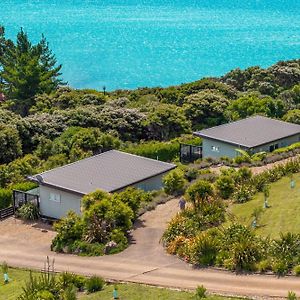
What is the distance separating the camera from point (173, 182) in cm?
4341

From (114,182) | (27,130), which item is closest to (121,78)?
(27,130)

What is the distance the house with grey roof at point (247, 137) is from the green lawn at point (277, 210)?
11.4 metres

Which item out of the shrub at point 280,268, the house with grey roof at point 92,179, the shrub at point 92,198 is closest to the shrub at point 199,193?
the shrub at point 92,198

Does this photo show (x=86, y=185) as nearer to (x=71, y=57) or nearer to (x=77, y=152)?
(x=77, y=152)

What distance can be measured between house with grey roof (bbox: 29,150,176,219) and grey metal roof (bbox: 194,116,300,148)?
973 centimetres

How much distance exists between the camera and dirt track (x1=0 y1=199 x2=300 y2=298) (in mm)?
27328

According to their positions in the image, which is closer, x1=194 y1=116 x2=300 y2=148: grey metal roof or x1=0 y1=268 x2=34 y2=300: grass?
x1=0 y1=268 x2=34 y2=300: grass

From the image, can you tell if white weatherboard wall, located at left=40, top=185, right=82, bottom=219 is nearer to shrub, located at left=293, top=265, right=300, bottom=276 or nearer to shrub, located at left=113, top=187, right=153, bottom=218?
shrub, located at left=113, top=187, right=153, bottom=218

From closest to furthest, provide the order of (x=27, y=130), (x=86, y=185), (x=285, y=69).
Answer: (x=86, y=185), (x=27, y=130), (x=285, y=69)

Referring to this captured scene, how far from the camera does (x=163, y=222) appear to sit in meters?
38.5

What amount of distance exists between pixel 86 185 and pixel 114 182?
5.88 feet

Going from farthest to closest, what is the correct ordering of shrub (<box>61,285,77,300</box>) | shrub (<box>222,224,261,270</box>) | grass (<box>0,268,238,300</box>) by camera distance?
1. shrub (<box>222,224,261,270</box>)
2. grass (<box>0,268,238,300</box>)
3. shrub (<box>61,285,77,300</box>)

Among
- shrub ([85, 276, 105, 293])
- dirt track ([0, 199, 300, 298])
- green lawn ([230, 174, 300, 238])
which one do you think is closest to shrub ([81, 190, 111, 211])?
dirt track ([0, 199, 300, 298])

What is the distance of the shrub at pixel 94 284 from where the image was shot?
28.1m
